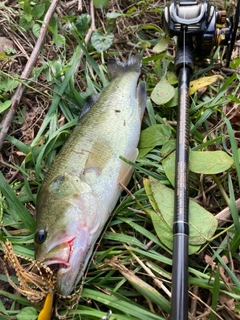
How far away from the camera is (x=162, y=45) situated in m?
3.47

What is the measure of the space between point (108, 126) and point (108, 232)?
73 cm

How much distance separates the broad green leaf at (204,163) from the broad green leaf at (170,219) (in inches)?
5.6

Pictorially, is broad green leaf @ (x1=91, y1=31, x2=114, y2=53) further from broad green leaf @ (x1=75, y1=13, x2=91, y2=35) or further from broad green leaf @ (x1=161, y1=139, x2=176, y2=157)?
broad green leaf @ (x1=161, y1=139, x2=176, y2=157)

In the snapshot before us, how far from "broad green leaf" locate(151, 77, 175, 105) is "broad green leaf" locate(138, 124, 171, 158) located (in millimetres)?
226

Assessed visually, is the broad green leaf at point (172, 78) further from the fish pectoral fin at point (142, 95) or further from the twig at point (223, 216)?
the twig at point (223, 216)

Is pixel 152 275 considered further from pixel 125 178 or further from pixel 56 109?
pixel 56 109

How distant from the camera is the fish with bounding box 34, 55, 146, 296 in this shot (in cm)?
223

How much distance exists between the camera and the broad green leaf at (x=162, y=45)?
136 inches

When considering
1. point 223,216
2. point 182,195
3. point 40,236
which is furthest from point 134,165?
point 40,236

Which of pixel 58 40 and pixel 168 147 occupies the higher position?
pixel 58 40

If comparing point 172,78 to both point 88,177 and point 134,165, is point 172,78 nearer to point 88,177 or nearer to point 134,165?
point 134,165

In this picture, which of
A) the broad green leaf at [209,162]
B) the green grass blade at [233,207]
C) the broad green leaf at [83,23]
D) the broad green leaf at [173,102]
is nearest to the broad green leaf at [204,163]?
the broad green leaf at [209,162]

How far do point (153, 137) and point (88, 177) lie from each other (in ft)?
2.09

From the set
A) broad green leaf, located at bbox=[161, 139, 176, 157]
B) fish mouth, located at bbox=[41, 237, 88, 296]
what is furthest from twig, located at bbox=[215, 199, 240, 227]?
fish mouth, located at bbox=[41, 237, 88, 296]
